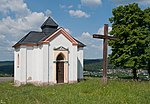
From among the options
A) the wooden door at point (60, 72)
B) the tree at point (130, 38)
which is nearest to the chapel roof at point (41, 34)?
the wooden door at point (60, 72)

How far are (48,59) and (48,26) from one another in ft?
14.6

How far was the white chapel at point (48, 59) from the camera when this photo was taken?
2527cm

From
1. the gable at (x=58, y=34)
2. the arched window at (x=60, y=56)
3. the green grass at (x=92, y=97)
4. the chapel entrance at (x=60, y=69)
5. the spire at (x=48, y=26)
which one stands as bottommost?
the green grass at (x=92, y=97)

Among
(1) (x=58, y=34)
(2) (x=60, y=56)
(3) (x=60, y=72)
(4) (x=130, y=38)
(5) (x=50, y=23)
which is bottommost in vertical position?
(3) (x=60, y=72)

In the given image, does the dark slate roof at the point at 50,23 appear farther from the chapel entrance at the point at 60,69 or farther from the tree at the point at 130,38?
the tree at the point at 130,38

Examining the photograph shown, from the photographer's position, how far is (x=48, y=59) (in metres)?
25.3

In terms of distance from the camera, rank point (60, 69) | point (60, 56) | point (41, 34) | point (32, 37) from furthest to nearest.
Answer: point (41, 34)
point (32, 37)
point (60, 56)
point (60, 69)

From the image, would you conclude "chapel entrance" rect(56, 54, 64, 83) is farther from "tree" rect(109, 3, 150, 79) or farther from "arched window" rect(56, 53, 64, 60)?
"tree" rect(109, 3, 150, 79)

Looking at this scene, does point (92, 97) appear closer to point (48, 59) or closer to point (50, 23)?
point (48, 59)

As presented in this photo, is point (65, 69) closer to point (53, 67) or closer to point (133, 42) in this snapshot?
point (53, 67)

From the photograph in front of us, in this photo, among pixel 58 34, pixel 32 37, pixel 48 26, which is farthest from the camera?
pixel 48 26

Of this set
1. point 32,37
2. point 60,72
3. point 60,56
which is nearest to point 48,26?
point 32,37

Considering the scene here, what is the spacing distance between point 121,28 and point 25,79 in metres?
11.2

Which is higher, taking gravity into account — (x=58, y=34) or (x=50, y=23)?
(x=50, y=23)
